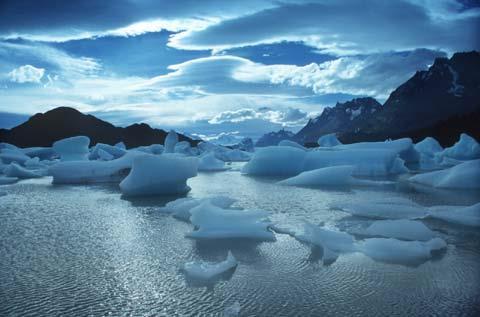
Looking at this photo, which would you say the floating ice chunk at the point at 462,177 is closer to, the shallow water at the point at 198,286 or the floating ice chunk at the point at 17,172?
the shallow water at the point at 198,286

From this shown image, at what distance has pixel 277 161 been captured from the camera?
58.6ft

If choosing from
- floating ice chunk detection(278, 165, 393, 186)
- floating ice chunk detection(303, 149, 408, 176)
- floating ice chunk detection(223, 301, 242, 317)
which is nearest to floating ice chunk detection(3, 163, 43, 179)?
floating ice chunk detection(278, 165, 393, 186)

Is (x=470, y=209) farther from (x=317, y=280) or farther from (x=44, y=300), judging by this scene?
(x=44, y=300)

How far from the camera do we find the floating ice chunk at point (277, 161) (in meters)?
17.3

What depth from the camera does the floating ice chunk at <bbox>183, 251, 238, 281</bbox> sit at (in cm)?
428

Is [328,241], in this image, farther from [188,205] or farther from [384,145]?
[384,145]

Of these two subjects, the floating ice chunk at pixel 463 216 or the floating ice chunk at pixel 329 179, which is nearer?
the floating ice chunk at pixel 463 216

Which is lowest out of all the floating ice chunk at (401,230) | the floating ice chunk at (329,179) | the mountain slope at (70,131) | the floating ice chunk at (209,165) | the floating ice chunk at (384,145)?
the floating ice chunk at (209,165)

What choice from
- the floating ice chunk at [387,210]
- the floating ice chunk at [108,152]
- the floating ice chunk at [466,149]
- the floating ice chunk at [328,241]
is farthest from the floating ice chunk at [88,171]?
the floating ice chunk at [466,149]

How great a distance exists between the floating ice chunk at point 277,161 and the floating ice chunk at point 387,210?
9455 millimetres

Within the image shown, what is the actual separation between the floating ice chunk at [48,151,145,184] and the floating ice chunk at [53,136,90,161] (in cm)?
787

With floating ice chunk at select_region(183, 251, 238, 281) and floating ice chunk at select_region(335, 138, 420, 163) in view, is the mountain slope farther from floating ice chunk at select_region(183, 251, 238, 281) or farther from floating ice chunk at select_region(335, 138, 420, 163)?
floating ice chunk at select_region(183, 251, 238, 281)

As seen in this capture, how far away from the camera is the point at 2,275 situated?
14.8ft

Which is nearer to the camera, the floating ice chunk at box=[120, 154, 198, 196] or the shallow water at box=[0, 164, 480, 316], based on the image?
the shallow water at box=[0, 164, 480, 316]
